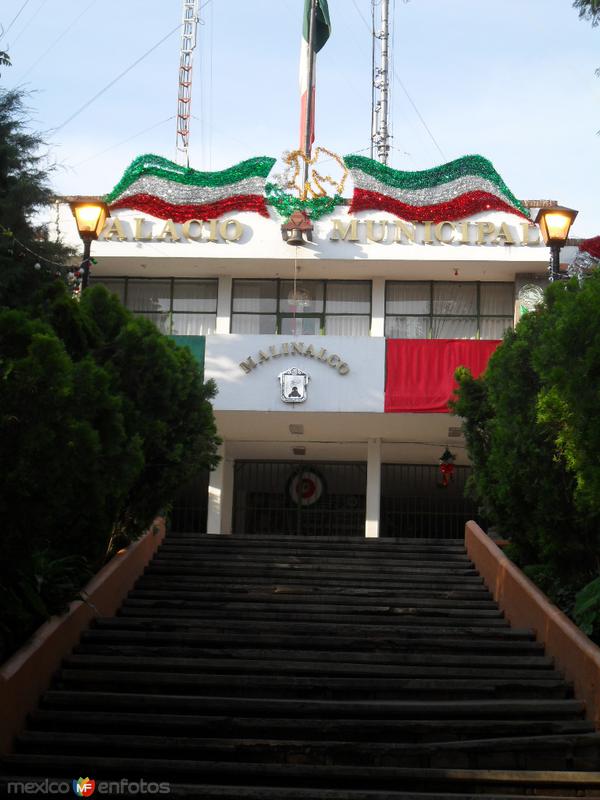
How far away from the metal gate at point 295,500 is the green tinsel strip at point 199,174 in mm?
6003

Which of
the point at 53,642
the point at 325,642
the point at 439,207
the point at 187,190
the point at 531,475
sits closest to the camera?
the point at 53,642

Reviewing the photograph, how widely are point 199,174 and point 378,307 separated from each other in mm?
4224

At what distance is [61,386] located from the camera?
26.0 ft

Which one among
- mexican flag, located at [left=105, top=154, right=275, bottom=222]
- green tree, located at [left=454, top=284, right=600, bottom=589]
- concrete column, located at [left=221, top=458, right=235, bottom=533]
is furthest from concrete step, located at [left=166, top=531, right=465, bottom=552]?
mexican flag, located at [left=105, top=154, right=275, bottom=222]

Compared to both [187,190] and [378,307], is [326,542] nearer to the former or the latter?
[378,307]

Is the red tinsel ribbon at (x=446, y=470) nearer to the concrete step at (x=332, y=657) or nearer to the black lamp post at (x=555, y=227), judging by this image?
the black lamp post at (x=555, y=227)

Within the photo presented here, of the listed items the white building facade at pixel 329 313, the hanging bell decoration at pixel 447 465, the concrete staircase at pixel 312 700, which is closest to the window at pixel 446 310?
the white building facade at pixel 329 313

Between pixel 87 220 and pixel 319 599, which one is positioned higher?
pixel 87 220

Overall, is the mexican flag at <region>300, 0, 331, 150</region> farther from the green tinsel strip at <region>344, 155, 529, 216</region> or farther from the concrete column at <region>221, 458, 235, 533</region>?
the concrete column at <region>221, 458, 235, 533</region>

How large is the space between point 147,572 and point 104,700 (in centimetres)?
503

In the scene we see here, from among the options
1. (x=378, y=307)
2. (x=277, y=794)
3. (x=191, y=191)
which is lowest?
(x=277, y=794)

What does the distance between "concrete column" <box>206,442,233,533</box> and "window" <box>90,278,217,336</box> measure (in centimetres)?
247

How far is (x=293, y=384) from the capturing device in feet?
66.5

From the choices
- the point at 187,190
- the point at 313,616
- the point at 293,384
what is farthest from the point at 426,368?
the point at 313,616
